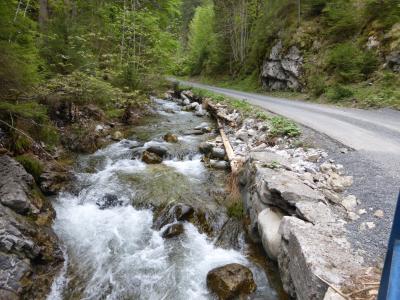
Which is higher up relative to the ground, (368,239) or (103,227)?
(368,239)

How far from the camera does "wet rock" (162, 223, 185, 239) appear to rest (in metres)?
5.53

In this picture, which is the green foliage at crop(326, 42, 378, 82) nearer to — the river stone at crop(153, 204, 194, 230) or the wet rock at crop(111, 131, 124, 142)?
the wet rock at crop(111, 131, 124, 142)

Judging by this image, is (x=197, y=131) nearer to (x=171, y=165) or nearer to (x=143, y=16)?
(x=171, y=165)

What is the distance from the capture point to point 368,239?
3.62 metres

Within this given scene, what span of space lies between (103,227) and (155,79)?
32.6ft

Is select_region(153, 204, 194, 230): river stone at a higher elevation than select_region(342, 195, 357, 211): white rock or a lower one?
lower

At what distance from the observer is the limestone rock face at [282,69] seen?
61.7ft

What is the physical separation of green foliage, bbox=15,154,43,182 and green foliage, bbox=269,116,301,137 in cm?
585

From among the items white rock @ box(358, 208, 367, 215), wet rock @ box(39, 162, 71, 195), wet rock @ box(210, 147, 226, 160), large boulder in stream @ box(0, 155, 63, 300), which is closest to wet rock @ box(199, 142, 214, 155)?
wet rock @ box(210, 147, 226, 160)

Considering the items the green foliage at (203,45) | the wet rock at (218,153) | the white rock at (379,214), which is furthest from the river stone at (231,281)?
the green foliage at (203,45)

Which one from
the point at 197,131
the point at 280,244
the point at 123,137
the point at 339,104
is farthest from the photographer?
the point at 339,104

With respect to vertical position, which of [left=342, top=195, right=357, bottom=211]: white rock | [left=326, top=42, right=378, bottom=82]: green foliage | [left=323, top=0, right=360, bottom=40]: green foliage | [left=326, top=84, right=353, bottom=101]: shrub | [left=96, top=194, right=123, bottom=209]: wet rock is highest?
[left=323, top=0, right=360, bottom=40]: green foliage

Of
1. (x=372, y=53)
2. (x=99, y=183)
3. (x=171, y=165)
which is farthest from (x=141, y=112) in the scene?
(x=372, y=53)

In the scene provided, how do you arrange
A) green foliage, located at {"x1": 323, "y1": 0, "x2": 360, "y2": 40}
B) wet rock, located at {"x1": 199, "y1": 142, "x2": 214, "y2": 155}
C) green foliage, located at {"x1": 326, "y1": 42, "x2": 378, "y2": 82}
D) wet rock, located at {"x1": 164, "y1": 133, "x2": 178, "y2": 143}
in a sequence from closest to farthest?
wet rock, located at {"x1": 199, "y1": 142, "x2": 214, "y2": 155}, wet rock, located at {"x1": 164, "y1": 133, "x2": 178, "y2": 143}, green foliage, located at {"x1": 326, "y1": 42, "x2": 378, "y2": 82}, green foliage, located at {"x1": 323, "y1": 0, "x2": 360, "y2": 40}
